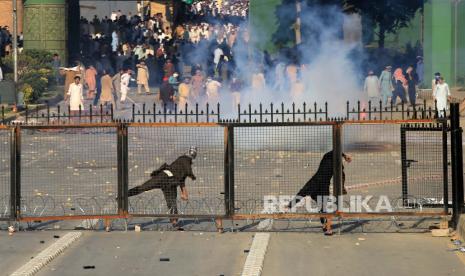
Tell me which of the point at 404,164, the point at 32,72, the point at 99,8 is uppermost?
the point at 99,8

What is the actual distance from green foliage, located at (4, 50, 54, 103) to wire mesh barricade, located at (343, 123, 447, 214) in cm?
1430

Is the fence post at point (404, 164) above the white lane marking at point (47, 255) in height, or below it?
above

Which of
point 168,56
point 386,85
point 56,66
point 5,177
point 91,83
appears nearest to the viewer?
point 5,177

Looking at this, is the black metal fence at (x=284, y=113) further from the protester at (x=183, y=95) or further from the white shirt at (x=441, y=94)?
the white shirt at (x=441, y=94)

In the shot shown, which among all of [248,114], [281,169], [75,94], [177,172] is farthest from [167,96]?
[177,172]

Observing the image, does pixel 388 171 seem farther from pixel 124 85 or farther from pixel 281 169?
→ pixel 124 85

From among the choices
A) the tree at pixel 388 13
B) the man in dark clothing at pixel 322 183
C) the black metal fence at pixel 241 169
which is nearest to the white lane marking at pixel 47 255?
the black metal fence at pixel 241 169

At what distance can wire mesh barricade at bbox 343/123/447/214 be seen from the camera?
1655cm

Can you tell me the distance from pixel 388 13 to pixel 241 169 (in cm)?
2075

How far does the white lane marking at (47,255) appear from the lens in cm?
1336

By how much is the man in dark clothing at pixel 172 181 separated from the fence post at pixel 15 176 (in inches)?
53.8

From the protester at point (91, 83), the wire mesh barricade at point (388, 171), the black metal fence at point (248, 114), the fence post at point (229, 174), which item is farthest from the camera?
the protester at point (91, 83)

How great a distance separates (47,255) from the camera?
14141 mm

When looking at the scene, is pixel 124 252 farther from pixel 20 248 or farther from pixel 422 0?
pixel 422 0
